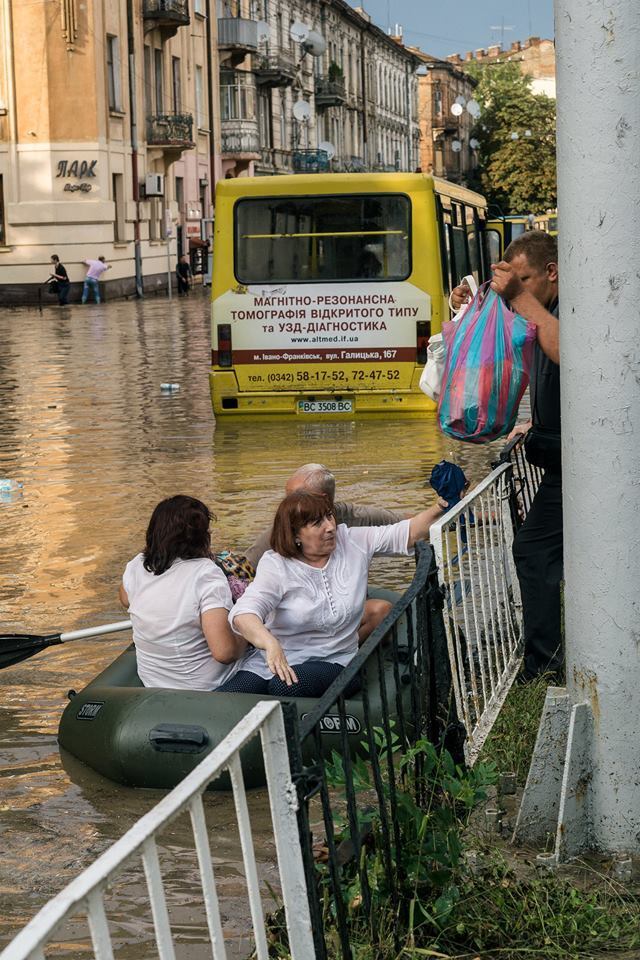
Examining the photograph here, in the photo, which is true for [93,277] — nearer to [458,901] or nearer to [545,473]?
[545,473]

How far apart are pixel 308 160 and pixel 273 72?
25.8 feet

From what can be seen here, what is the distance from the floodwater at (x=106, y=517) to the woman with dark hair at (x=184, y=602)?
21.3 inches

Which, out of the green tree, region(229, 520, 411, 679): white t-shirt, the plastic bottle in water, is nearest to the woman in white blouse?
region(229, 520, 411, 679): white t-shirt

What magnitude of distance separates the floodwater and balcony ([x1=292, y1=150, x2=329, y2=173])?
152ft

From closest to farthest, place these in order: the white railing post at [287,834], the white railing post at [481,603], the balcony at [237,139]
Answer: the white railing post at [287,834], the white railing post at [481,603], the balcony at [237,139]

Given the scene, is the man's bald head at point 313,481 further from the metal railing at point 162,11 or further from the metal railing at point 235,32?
the metal railing at point 235,32

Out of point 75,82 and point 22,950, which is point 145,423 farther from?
point 75,82

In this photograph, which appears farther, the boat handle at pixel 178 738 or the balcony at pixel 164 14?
the balcony at pixel 164 14

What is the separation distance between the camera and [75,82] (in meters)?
42.4

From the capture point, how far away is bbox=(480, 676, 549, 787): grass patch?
496cm

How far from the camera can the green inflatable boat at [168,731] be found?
5.57m

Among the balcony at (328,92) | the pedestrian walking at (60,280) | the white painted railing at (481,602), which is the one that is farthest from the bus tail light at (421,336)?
the balcony at (328,92)

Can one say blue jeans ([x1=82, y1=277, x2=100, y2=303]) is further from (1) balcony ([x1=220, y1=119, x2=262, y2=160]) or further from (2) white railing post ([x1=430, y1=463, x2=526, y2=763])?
(2) white railing post ([x1=430, y1=463, x2=526, y2=763])

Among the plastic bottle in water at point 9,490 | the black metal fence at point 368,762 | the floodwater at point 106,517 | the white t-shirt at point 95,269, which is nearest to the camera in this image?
the black metal fence at point 368,762
